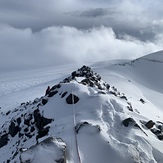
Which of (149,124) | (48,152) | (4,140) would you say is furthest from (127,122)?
(4,140)

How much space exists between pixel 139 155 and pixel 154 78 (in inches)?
1954

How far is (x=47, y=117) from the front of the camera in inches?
741

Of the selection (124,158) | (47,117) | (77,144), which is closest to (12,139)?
(47,117)

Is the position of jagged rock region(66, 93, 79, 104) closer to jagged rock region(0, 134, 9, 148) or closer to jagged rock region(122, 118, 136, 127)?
jagged rock region(122, 118, 136, 127)

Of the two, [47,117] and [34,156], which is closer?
[34,156]

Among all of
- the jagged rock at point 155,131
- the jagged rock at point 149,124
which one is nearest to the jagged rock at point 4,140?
the jagged rock at point 149,124

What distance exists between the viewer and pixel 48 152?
1176 cm

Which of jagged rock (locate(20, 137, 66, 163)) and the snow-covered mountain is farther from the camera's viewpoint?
the snow-covered mountain

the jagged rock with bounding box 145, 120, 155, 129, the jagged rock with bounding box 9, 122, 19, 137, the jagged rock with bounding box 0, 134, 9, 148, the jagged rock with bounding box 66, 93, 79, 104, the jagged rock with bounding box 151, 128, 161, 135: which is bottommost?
the jagged rock with bounding box 0, 134, 9, 148

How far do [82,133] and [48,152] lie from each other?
2.82 m

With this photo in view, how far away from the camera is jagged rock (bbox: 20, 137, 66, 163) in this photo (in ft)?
37.7

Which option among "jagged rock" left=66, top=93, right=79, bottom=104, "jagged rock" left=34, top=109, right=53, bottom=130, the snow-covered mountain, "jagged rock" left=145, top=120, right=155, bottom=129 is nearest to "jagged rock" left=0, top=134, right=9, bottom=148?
the snow-covered mountain

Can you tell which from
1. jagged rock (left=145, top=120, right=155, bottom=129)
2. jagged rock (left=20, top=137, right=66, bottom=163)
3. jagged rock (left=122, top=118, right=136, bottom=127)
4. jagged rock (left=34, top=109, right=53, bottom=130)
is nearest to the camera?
jagged rock (left=20, top=137, right=66, bottom=163)

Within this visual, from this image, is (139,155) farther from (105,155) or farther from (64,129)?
(64,129)
